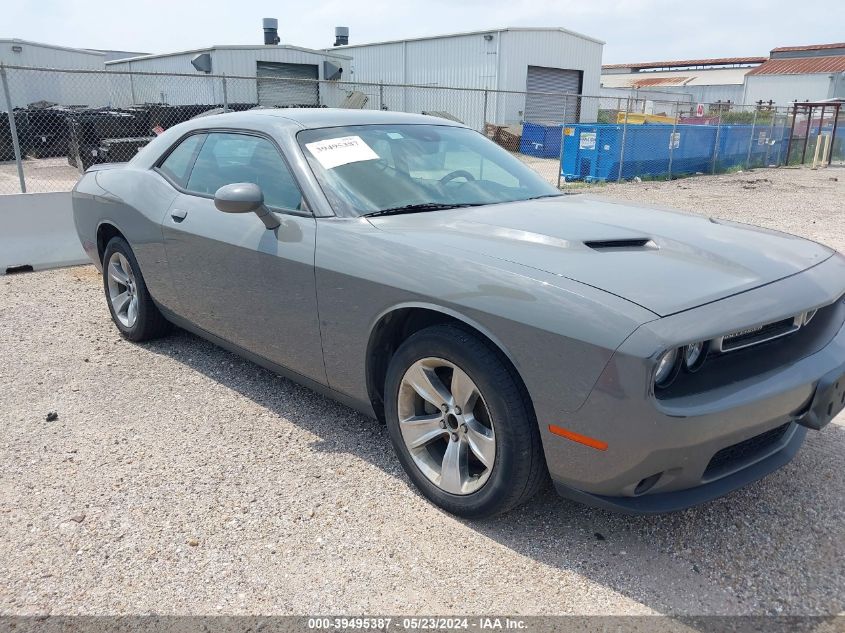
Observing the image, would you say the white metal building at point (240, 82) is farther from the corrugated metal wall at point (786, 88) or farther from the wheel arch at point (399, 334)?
the corrugated metal wall at point (786, 88)

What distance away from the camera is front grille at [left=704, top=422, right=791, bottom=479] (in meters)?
2.38

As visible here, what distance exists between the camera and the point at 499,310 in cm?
236

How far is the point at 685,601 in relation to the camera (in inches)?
90.8

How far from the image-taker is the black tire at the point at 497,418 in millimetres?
2391

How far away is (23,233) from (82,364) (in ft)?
11.0

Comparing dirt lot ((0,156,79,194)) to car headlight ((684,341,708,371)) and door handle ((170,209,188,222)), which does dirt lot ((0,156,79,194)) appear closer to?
door handle ((170,209,188,222))

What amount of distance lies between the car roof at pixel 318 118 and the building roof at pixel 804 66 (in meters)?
50.3

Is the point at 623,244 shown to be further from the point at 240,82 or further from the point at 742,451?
the point at 240,82

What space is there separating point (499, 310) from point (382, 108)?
22.0 meters

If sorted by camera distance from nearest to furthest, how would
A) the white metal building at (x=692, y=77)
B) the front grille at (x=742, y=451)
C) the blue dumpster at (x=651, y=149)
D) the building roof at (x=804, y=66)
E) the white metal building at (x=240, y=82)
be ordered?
the front grille at (x=742, y=451) → the blue dumpster at (x=651, y=149) → the white metal building at (x=240, y=82) → the building roof at (x=804, y=66) → the white metal building at (x=692, y=77)

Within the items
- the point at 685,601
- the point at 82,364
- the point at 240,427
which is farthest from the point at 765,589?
the point at 82,364

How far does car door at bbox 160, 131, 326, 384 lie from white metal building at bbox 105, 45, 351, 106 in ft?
73.0

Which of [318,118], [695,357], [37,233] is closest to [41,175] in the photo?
[37,233]

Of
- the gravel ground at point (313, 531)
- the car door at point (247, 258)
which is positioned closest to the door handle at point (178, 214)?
the car door at point (247, 258)
